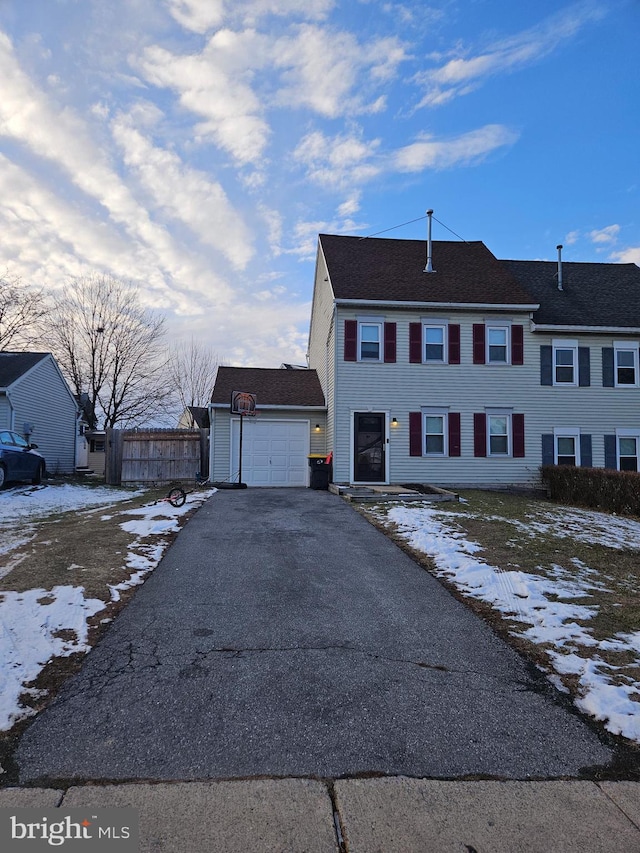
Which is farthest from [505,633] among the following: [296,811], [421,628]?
[296,811]

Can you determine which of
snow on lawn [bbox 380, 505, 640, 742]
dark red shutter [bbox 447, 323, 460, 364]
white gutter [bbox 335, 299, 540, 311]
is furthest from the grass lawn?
white gutter [bbox 335, 299, 540, 311]

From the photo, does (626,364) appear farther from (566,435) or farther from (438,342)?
(438,342)

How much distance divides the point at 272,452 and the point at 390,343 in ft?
17.1

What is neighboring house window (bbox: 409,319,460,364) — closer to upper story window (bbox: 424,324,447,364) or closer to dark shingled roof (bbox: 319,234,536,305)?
upper story window (bbox: 424,324,447,364)

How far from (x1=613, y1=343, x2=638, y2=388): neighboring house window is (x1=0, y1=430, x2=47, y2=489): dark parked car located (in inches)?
727

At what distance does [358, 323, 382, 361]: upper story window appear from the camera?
14.4 metres

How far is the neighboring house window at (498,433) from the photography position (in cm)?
1469

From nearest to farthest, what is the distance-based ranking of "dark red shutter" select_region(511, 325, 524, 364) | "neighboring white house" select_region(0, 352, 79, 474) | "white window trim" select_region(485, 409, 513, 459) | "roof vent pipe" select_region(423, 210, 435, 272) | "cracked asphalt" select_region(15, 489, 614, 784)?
"cracked asphalt" select_region(15, 489, 614, 784) < "white window trim" select_region(485, 409, 513, 459) < "dark red shutter" select_region(511, 325, 524, 364) < "roof vent pipe" select_region(423, 210, 435, 272) < "neighboring white house" select_region(0, 352, 79, 474)

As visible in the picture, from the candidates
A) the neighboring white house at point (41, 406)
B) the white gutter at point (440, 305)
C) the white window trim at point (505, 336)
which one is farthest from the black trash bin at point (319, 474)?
the neighboring white house at point (41, 406)

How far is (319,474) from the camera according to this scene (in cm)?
1415

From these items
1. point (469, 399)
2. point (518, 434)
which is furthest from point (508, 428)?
point (469, 399)

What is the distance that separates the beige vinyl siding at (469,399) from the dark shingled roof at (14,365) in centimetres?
1290

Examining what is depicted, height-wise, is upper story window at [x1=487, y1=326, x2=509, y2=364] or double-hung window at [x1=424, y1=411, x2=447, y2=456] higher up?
upper story window at [x1=487, y1=326, x2=509, y2=364]

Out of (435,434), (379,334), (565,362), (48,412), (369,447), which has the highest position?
(379,334)
